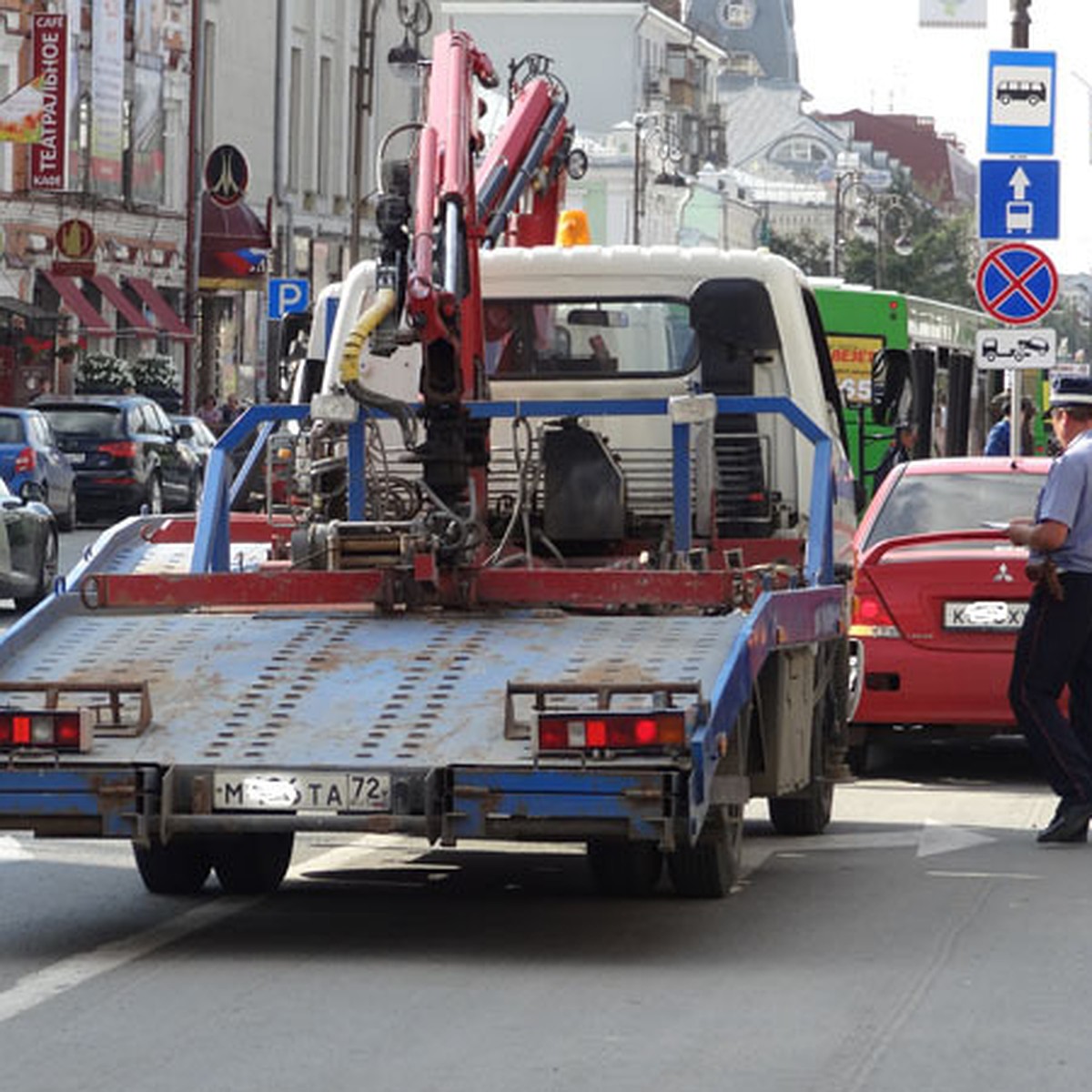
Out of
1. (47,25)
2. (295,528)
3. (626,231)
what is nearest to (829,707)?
(295,528)

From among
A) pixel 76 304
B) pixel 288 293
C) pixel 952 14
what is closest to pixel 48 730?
pixel 952 14

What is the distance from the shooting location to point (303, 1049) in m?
8.66

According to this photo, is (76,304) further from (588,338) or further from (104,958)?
(104,958)

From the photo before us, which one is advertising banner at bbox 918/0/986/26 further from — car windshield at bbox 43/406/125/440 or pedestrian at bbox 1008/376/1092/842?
car windshield at bbox 43/406/125/440

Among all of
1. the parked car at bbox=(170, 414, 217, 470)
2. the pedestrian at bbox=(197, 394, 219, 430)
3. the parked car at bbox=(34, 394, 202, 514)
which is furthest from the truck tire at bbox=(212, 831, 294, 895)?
the pedestrian at bbox=(197, 394, 219, 430)

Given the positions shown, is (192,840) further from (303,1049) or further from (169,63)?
(169,63)

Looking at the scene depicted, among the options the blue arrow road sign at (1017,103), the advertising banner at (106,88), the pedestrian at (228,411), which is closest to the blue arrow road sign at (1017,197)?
the blue arrow road sign at (1017,103)

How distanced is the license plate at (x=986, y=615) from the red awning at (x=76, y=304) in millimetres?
46868

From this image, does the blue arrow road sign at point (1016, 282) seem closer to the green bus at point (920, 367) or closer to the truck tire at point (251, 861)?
the green bus at point (920, 367)

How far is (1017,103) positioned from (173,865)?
1599 cm

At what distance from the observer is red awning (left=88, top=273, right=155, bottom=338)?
64.5m

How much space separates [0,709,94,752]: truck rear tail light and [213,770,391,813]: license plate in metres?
0.43

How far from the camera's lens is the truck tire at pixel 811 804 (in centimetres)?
1353

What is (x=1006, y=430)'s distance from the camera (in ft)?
99.7
